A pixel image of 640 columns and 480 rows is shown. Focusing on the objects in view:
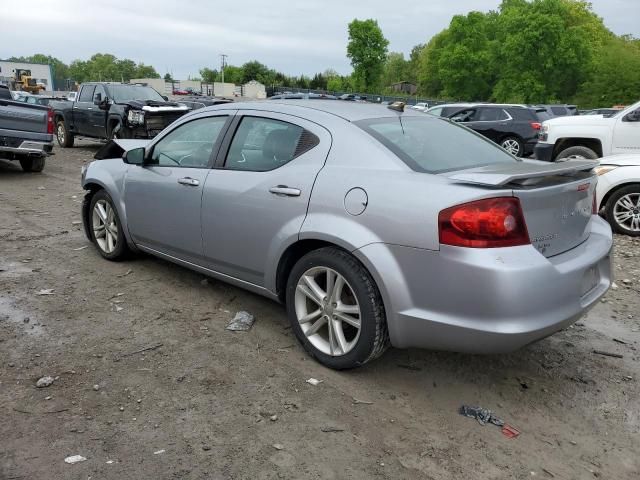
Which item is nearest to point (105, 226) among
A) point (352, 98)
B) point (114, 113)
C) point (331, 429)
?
point (331, 429)

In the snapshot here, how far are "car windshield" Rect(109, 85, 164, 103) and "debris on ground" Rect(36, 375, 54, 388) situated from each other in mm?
12137

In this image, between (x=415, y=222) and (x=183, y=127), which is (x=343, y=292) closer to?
(x=415, y=222)

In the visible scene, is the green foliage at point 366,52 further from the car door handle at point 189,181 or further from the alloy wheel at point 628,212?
the car door handle at point 189,181

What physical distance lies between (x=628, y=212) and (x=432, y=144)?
4942 millimetres

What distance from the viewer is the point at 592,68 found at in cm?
5969

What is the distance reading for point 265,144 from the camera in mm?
3900

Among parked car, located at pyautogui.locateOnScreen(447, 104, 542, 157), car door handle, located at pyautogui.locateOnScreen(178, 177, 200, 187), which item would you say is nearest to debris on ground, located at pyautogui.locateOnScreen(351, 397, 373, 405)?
car door handle, located at pyautogui.locateOnScreen(178, 177, 200, 187)

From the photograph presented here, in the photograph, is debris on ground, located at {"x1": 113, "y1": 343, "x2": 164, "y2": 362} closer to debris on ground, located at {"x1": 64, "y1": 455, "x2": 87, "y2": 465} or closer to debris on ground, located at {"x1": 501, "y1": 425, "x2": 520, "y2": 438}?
debris on ground, located at {"x1": 64, "y1": 455, "x2": 87, "y2": 465}

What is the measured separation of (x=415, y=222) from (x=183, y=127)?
8.36ft

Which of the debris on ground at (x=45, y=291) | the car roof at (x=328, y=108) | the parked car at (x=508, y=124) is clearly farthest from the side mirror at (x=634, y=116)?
the debris on ground at (x=45, y=291)

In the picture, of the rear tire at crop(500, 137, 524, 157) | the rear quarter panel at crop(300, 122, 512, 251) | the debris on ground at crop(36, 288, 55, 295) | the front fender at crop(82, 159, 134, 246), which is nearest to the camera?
the rear quarter panel at crop(300, 122, 512, 251)

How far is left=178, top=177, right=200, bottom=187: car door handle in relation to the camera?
4.20m

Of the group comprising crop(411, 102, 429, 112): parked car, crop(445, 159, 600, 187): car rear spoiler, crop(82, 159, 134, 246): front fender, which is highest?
crop(411, 102, 429, 112): parked car

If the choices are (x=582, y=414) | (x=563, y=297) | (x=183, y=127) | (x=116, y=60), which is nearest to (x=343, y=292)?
(x=563, y=297)
